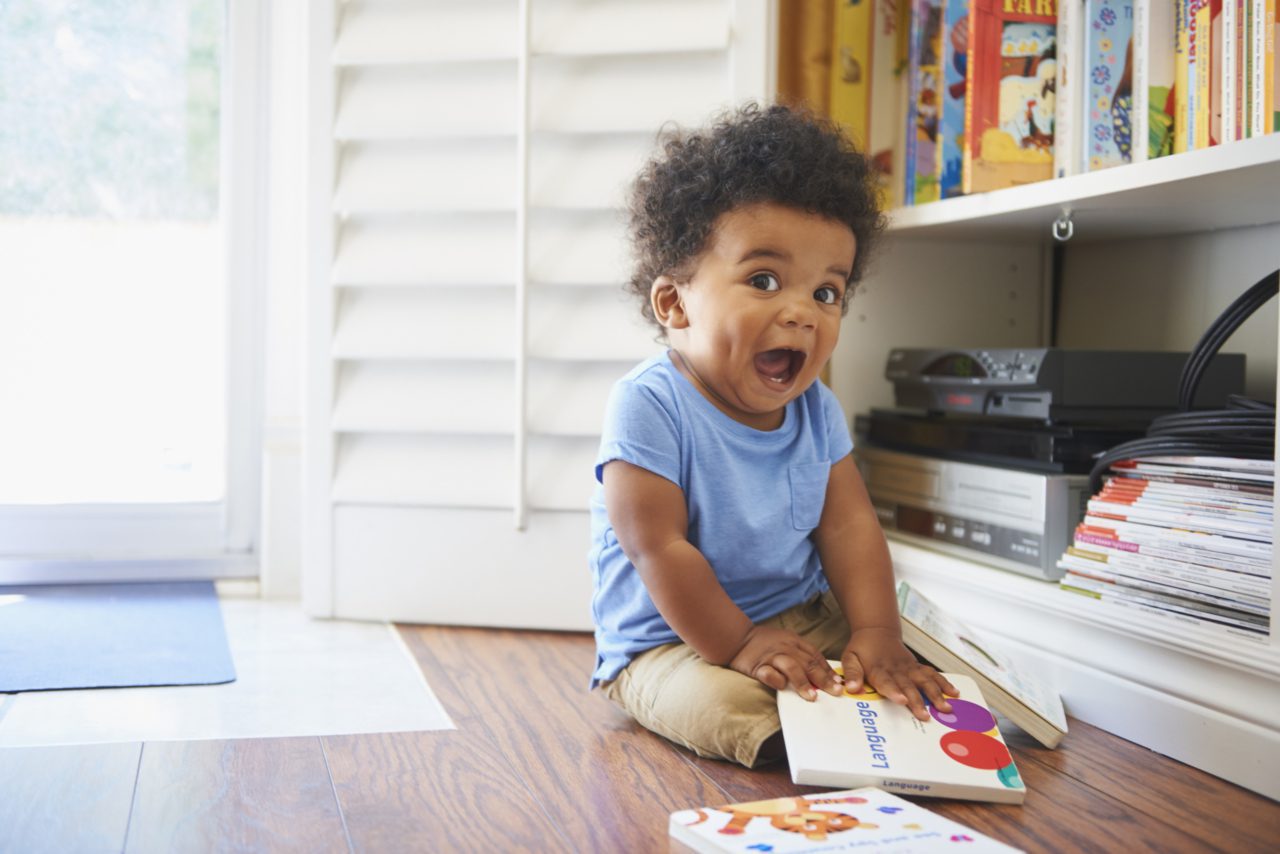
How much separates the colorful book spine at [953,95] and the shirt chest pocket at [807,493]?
18.9 inches

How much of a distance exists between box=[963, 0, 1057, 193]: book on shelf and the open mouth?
39 cm

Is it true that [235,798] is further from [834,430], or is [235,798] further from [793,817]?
[834,430]

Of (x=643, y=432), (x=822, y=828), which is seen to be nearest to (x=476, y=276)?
(x=643, y=432)

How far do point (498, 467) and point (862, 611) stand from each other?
23.9 inches

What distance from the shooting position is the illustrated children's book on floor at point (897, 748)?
963 millimetres

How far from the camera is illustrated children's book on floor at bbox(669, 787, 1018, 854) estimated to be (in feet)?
2.70

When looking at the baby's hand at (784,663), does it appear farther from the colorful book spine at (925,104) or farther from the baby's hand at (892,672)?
the colorful book spine at (925,104)

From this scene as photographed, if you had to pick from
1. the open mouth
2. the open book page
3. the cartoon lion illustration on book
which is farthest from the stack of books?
the cartoon lion illustration on book

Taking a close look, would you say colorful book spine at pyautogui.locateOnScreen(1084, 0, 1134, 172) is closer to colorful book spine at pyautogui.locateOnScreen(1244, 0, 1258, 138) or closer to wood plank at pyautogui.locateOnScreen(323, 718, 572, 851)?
colorful book spine at pyautogui.locateOnScreen(1244, 0, 1258, 138)

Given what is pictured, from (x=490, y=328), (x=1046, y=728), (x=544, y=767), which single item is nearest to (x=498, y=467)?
(x=490, y=328)

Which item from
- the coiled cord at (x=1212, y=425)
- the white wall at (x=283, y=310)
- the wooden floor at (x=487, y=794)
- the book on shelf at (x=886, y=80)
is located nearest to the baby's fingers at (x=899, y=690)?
the wooden floor at (x=487, y=794)

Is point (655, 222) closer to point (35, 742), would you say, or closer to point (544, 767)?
point (544, 767)

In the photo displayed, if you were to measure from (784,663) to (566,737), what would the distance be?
222mm

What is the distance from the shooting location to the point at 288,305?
189 cm
